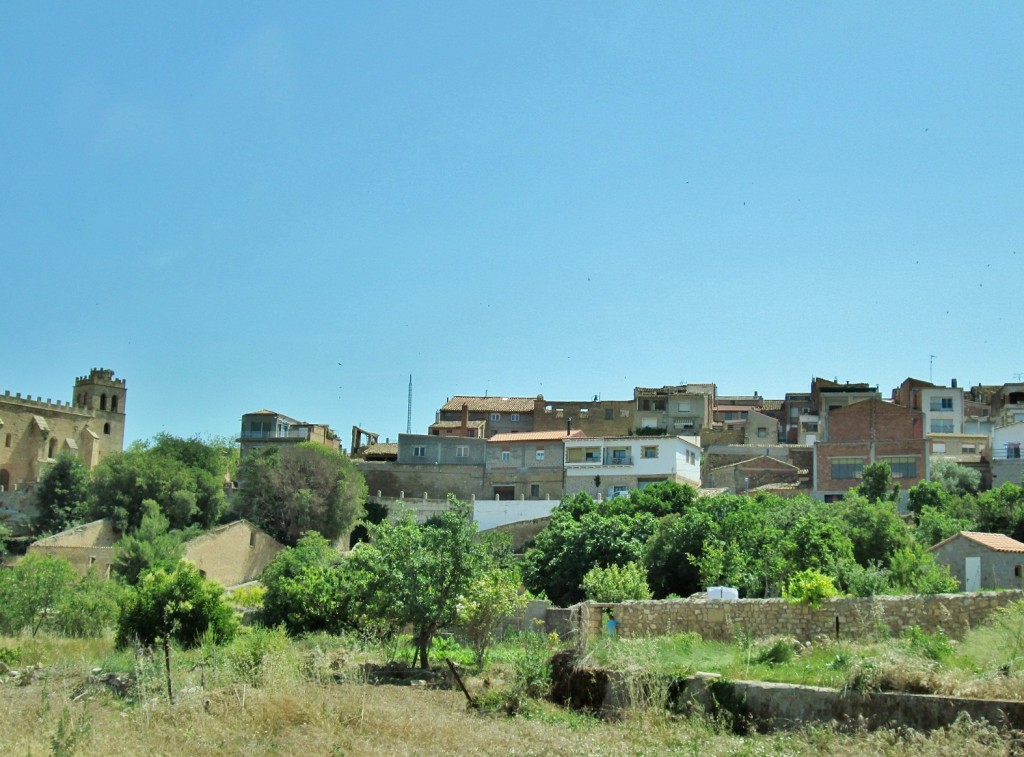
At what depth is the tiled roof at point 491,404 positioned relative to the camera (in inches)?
2933

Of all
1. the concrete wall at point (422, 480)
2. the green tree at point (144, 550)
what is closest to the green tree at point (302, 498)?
the green tree at point (144, 550)

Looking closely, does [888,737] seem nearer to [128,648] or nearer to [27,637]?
[128,648]

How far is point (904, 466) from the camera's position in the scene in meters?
49.8

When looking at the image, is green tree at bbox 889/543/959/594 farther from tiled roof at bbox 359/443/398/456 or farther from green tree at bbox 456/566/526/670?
tiled roof at bbox 359/443/398/456

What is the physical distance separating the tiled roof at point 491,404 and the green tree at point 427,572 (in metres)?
52.4

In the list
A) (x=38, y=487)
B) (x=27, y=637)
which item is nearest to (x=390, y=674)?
(x=27, y=637)

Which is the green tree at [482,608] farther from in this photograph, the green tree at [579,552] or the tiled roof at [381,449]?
the tiled roof at [381,449]

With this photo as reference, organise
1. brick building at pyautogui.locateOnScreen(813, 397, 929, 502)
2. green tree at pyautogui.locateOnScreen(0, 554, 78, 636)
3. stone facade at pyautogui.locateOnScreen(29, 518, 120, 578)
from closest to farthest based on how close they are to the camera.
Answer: green tree at pyautogui.locateOnScreen(0, 554, 78, 636)
stone facade at pyautogui.locateOnScreen(29, 518, 120, 578)
brick building at pyautogui.locateOnScreen(813, 397, 929, 502)

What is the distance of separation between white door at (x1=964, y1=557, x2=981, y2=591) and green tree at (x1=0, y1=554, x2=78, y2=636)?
24525 millimetres

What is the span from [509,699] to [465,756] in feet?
9.90

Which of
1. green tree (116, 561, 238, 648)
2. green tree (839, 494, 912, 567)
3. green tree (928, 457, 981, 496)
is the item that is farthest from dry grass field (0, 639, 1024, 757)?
green tree (928, 457, 981, 496)

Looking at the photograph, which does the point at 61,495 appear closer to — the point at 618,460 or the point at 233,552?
the point at 233,552

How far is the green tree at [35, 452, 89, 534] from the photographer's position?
193 feet

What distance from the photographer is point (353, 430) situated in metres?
72.7
